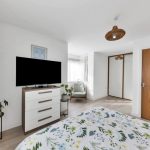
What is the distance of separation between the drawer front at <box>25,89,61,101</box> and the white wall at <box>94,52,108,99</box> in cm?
282

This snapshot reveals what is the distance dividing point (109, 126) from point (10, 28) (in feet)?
8.86

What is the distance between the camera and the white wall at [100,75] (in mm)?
5133

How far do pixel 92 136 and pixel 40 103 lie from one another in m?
1.62

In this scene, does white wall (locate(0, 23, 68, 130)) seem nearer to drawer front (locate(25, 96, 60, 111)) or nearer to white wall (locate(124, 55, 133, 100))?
drawer front (locate(25, 96, 60, 111))

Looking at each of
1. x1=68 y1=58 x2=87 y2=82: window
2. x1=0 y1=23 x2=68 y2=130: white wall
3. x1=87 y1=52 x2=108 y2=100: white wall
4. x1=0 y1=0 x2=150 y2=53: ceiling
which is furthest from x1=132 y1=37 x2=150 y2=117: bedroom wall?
x1=0 y1=23 x2=68 y2=130: white wall

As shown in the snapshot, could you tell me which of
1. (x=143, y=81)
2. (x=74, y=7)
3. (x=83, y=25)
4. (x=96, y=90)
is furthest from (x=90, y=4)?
(x=96, y=90)

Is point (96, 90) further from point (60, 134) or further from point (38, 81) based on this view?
point (60, 134)

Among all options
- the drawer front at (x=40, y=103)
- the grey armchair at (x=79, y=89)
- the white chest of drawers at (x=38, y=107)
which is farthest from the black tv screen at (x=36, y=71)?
the grey armchair at (x=79, y=89)

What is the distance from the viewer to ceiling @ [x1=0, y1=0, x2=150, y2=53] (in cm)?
165

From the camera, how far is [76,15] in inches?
77.9

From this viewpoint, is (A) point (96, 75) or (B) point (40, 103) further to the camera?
(A) point (96, 75)

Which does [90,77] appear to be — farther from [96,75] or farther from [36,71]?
[36,71]

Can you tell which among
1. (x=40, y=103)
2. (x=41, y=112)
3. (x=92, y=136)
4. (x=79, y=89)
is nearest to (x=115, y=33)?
(x=92, y=136)

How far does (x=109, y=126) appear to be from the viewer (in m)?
1.34
